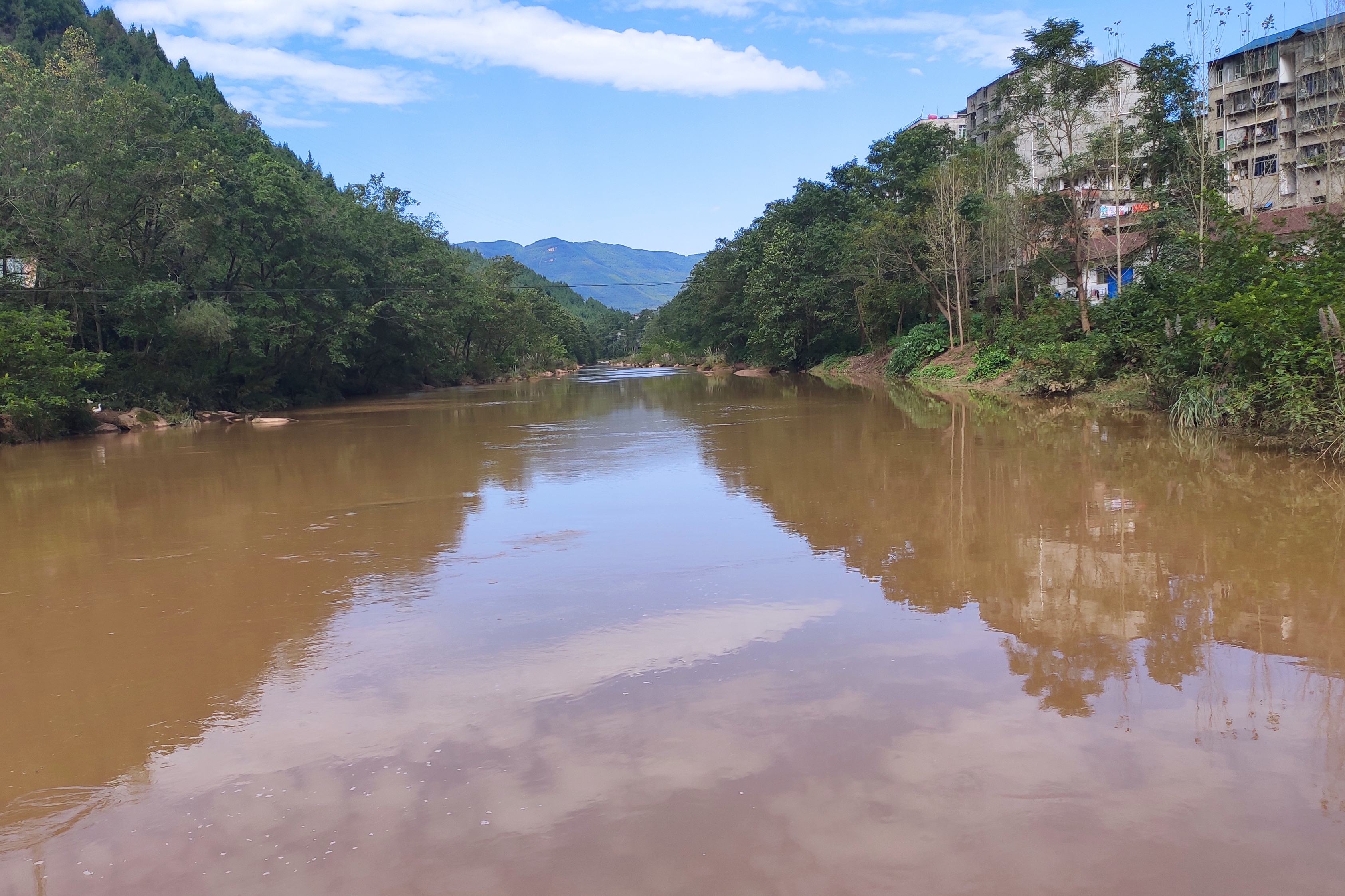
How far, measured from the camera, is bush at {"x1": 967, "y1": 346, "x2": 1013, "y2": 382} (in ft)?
94.3

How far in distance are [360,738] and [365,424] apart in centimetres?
2039

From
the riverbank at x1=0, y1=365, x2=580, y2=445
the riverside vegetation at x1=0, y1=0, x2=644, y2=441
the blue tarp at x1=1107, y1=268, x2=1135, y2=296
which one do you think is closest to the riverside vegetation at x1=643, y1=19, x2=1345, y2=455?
the blue tarp at x1=1107, y1=268, x2=1135, y2=296

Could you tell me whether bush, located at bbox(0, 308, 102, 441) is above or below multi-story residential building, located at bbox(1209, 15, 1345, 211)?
below

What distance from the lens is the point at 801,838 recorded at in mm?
3371

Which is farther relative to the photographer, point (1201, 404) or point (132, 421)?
point (132, 421)

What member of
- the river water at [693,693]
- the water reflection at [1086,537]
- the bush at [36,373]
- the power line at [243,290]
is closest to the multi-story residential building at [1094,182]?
the water reflection at [1086,537]

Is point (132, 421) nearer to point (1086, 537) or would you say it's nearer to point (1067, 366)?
point (1067, 366)

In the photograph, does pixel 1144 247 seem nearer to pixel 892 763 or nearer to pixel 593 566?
pixel 593 566

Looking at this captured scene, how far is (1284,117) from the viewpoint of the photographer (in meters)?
45.5

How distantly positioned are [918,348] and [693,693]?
111ft

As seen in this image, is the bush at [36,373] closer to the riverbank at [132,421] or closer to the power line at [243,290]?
the riverbank at [132,421]

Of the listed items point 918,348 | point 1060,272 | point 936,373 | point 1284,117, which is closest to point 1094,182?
point 1060,272

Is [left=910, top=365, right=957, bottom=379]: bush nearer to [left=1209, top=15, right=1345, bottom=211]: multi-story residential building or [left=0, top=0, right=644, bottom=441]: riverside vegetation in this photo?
[left=1209, top=15, right=1345, bottom=211]: multi-story residential building

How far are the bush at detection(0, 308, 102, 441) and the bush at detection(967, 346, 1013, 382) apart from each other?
23.8m
